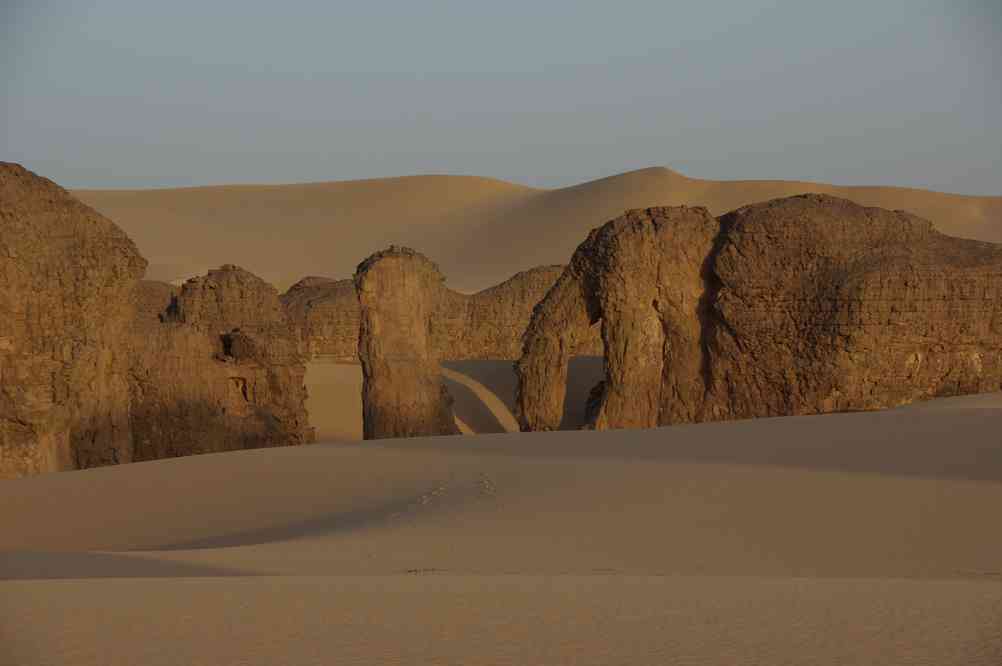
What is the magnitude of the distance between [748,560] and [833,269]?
10824 mm

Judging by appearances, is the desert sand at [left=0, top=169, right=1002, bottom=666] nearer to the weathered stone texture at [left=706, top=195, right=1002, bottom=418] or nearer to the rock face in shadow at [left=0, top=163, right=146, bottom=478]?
the rock face in shadow at [left=0, top=163, right=146, bottom=478]

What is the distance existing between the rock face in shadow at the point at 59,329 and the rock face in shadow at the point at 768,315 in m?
6.40

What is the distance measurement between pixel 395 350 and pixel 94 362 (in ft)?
15.6

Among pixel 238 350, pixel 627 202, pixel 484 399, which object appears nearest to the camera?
pixel 238 350

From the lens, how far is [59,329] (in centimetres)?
1366

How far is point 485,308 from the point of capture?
30312mm

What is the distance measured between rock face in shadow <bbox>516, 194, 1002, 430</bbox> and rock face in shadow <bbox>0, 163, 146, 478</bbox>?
6.40 m

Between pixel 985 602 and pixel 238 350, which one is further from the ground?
pixel 238 350

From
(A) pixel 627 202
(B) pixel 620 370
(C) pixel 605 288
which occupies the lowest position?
(B) pixel 620 370

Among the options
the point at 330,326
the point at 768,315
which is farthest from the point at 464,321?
the point at 768,315

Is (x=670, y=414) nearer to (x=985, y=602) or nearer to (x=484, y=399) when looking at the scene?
(x=484, y=399)

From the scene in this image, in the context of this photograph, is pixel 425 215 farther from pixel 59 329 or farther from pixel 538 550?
pixel 538 550

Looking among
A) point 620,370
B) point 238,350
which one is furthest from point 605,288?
point 238,350

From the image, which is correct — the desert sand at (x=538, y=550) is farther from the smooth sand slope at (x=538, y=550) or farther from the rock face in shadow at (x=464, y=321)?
the rock face in shadow at (x=464, y=321)
